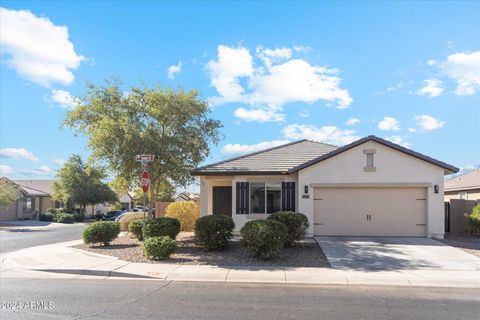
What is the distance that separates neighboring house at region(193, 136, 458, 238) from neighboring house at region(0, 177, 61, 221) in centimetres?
3533

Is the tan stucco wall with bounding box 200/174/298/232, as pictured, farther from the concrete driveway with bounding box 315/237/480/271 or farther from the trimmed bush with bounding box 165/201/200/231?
the concrete driveway with bounding box 315/237/480/271

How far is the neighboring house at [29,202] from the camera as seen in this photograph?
145 feet

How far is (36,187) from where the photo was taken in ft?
172

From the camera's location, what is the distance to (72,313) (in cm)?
702

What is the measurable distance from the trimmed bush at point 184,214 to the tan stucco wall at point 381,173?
6.73 meters

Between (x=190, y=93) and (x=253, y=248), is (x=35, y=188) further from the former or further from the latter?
(x=253, y=248)

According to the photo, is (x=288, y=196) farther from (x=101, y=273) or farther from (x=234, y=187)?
(x=101, y=273)

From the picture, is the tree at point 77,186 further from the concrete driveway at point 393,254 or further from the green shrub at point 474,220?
the green shrub at point 474,220

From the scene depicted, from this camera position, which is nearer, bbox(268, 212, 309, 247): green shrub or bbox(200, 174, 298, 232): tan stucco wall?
bbox(268, 212, 309, 247): green shrub

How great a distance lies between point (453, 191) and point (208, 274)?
25.4 m

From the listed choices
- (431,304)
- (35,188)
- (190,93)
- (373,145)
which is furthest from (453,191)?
(35,188)

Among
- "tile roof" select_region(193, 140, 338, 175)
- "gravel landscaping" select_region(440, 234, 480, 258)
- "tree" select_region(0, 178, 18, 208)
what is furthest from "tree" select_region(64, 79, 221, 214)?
"tree" select_region(0, 178, 18, 208)

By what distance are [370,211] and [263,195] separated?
4.52 metres

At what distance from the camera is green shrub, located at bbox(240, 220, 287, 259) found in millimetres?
11789
